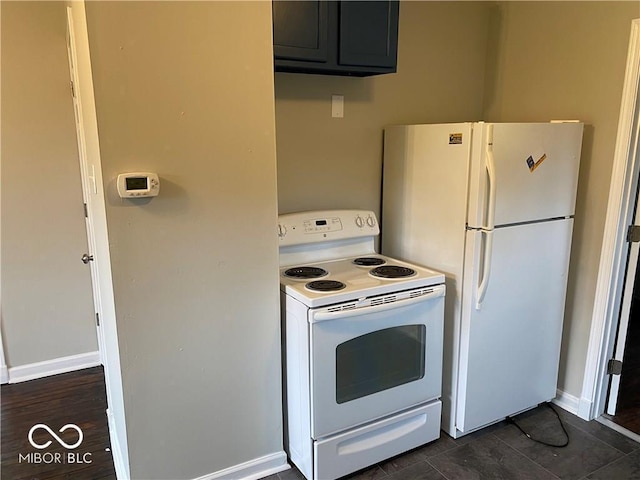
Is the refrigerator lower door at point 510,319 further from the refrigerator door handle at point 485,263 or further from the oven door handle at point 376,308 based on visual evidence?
the oven door handle at point 376,308

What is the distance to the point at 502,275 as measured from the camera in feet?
7.77

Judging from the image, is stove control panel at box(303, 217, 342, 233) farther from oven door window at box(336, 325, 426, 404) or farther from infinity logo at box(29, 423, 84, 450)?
infinity logo at box(29, 423, 84, 450)

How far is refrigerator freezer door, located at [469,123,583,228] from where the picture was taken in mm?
2184

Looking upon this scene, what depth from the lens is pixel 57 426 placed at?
8.66 ft

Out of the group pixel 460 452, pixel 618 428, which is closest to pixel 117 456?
pixel 460 452

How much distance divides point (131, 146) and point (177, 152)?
0.53 ft

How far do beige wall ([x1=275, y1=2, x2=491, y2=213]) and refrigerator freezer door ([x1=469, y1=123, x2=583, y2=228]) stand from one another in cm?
74

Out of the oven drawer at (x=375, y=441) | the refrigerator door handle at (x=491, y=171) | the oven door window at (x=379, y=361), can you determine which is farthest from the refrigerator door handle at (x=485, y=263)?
the oven drawer at (x=375, y=441)

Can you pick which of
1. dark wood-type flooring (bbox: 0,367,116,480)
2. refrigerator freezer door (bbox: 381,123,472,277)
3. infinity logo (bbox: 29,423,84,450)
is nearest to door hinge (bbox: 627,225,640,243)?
refrigerator freezer door (bbox: 381,123,472,277)

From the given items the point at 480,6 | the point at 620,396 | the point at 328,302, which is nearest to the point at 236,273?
the point at 328,302

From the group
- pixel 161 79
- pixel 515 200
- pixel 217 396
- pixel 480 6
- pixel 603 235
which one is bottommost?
pixel 217 396

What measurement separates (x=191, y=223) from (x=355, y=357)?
35.8 inches

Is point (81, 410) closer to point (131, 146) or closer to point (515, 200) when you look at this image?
point (131, 146)

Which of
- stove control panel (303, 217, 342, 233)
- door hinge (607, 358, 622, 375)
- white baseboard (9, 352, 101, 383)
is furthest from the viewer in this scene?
white baseboard (9, 352, 101, 383)
